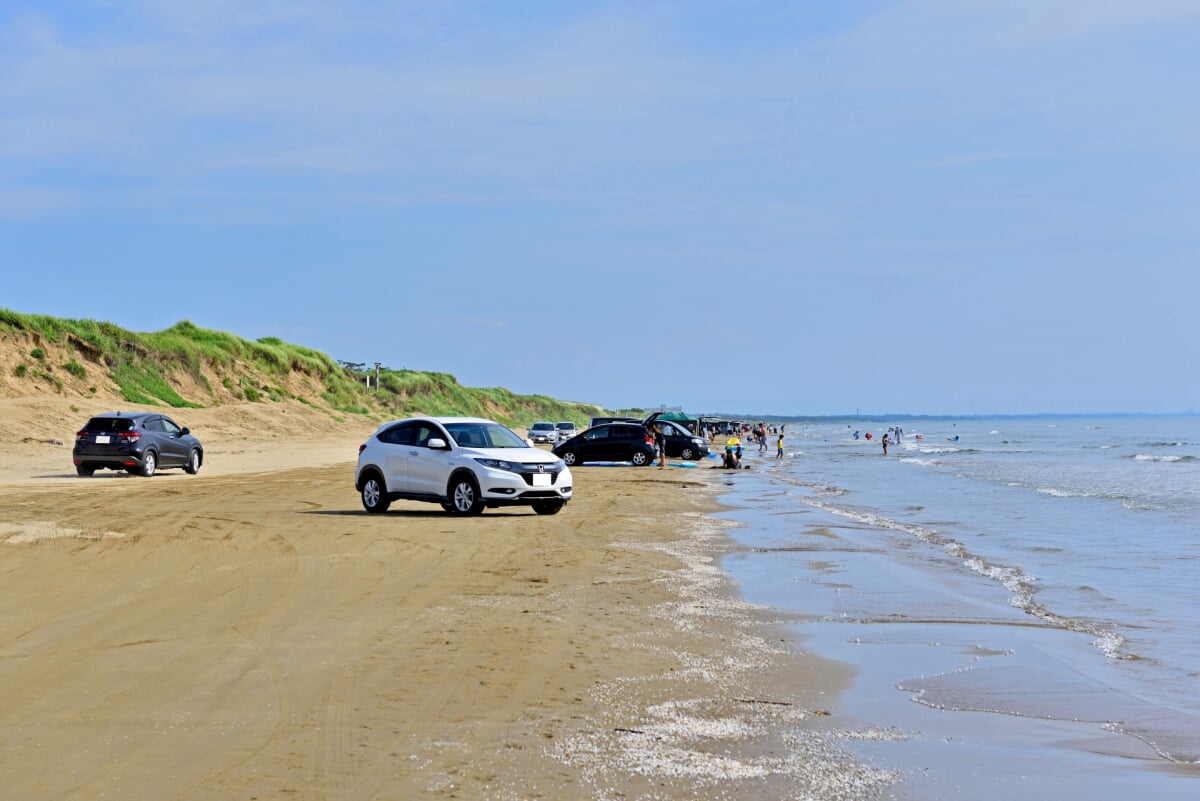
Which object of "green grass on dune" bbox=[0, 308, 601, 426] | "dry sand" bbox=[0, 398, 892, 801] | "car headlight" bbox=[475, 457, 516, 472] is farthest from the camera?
"green grass on dune" bbox=[0, 308, 601, 426]

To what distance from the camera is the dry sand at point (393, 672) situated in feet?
19.0

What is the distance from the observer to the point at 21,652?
850 cm

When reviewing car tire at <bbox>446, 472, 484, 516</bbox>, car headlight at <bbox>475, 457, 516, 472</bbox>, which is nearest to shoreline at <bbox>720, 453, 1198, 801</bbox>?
car headlight at <bbox>475, 457, 516, 472</bbox>

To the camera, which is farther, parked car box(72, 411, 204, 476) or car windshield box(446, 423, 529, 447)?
parked car box(72, 411, 204, 476)

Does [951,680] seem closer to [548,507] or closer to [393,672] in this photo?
[393,672]

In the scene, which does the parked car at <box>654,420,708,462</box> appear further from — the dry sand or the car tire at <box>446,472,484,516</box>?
the dry sand

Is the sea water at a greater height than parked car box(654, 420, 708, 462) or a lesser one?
lesser

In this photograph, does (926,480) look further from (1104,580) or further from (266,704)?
(266,704)

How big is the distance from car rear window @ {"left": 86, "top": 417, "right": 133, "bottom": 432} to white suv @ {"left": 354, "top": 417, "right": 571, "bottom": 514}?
1291cm

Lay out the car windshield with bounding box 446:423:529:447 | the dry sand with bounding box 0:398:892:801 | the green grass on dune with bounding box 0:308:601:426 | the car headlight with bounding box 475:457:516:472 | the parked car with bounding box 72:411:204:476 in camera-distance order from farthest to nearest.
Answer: the green grass on dune with bounding box 0:308:601:426 < the parked car with bounding box 72:411:204:476 < the car windshield with bounding box 446:423:529:447 < the car headlight with bounding box 475:457:516:472 < the dry sand with bounding box 0:398:892:801

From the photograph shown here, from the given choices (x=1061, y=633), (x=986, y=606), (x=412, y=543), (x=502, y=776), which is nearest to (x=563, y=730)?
(x=502, y=776)

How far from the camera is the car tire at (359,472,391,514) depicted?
850 inches

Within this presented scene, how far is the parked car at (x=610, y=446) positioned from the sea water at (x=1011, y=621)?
16.8 metres

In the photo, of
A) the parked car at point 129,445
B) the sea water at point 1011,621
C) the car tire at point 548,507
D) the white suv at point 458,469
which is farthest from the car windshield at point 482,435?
the parked car at point 129,445
